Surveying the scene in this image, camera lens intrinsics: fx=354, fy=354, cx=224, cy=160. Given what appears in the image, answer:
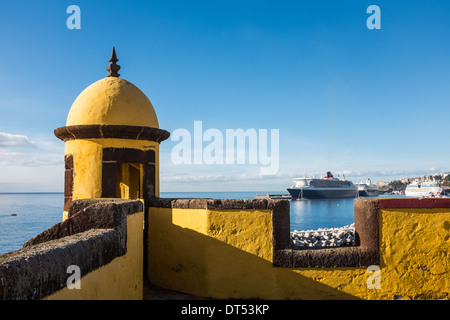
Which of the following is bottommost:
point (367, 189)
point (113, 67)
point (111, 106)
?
point (367, 189)

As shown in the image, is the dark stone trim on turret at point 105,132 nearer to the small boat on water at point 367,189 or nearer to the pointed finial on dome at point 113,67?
the pointed finial on dome at point 113,67

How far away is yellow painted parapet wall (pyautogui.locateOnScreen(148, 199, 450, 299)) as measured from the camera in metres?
4.95

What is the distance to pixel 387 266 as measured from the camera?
4965 mm

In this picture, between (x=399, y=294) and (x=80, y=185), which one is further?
(x=80, y=185)

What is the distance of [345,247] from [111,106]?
15.6 ft

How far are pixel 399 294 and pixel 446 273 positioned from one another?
2.37ft

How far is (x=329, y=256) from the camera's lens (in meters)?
4.98

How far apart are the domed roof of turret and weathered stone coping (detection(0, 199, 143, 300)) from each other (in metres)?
2.38

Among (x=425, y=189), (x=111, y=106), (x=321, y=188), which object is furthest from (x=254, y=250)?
(x=425, y=189)

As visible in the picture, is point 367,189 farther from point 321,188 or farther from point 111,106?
point 111,106

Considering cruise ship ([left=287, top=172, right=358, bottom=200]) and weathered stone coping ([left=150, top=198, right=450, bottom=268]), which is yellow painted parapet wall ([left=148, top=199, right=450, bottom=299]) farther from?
cruise ship ([left=287, top=172, right=358, bottom=200])

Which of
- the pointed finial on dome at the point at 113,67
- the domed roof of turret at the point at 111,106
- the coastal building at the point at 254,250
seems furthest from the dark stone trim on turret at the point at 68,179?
the pointed finial on dome at the point at 113,67
